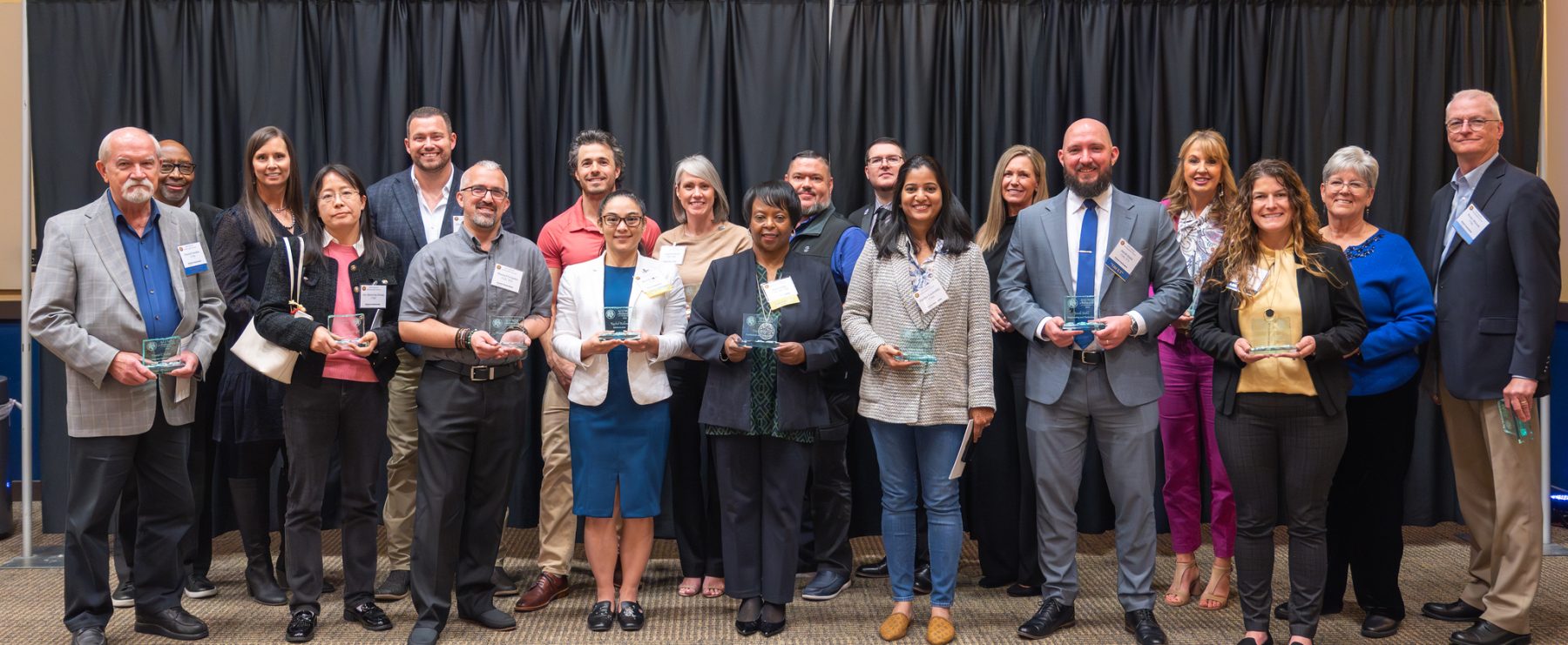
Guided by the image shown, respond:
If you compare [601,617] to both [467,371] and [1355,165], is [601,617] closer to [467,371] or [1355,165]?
[467,371]

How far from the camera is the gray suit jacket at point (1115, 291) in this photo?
3414 mm

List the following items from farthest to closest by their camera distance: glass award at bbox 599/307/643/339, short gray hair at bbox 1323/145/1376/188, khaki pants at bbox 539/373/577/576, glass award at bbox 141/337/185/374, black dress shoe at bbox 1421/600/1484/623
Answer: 1. khaki pants at bbox 539/373/577/576
2. black dress shoe at bbox 1421/600/1484/623
3. short gray hair at bbox 1323/145/1376/188
4. glass award at bbox 599/307/643/339
5. glass award at bbox 141/337/185/374

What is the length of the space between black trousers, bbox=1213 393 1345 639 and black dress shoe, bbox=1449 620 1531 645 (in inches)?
24.2

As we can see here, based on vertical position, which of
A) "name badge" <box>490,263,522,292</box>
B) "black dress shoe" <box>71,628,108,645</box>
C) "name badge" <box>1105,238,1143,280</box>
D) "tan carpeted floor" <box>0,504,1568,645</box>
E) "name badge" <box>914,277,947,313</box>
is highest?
"name badge" <box>1105,238,1143,280</box>

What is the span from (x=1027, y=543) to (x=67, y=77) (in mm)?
4668

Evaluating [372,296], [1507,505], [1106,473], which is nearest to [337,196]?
[372,296]

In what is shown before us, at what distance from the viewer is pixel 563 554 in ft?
13.3

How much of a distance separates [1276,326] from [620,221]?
2057mm

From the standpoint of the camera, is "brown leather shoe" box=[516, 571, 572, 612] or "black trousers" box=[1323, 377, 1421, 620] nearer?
"black trousers" box=[1323, 377, 1421, 620]

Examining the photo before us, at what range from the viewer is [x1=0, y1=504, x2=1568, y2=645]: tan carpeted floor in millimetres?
3619

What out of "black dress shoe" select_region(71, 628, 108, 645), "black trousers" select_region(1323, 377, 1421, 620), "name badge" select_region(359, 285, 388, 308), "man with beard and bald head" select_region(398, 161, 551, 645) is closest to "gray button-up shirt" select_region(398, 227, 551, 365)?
"man with beard and bald head" select_region(398, 161, 551, 645)

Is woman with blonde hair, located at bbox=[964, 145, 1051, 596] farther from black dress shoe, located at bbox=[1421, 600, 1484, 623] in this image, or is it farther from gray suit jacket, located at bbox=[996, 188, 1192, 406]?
black dress shoe, located at bbox=[1421, 600, 1484, 623]

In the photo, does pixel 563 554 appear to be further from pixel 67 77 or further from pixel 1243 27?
pixel 1243 27

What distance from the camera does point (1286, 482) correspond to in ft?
10.7
